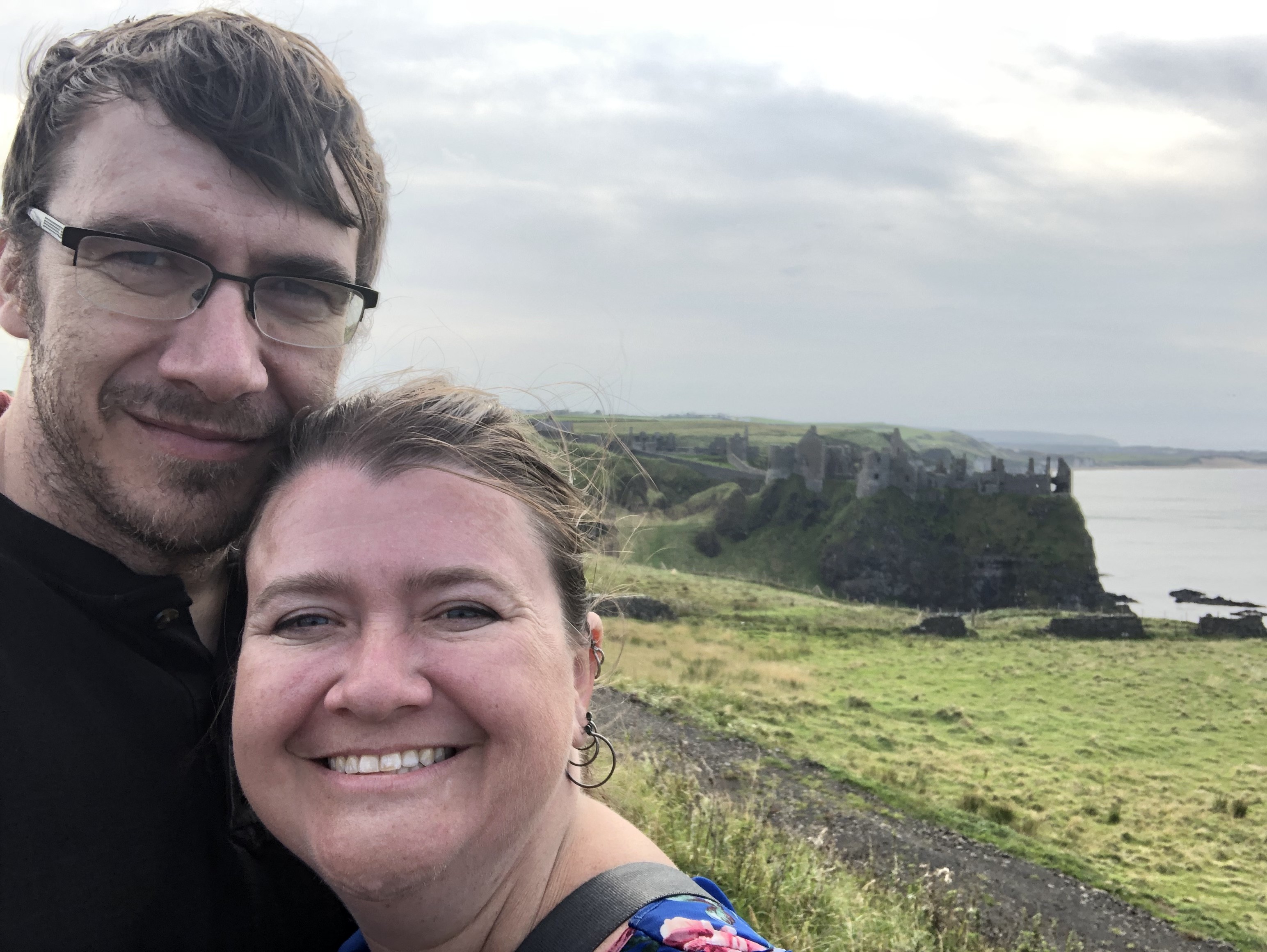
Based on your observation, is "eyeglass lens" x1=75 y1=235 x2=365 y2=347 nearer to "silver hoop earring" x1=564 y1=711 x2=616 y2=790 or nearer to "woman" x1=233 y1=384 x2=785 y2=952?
"woman" x1=233 y1=384 x2=785 y2=952

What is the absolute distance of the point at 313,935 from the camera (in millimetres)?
2379

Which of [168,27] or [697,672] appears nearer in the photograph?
[168,27]

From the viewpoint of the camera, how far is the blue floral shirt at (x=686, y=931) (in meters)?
1.62

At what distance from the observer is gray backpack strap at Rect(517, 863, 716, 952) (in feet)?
5.79

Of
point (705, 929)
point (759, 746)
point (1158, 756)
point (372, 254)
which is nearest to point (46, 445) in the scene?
point (372, 254)

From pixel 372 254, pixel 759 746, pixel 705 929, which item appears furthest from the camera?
pixel 759 746

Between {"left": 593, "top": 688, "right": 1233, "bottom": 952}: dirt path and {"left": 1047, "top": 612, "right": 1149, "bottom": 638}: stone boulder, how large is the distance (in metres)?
37.7

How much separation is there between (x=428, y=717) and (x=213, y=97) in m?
1.60

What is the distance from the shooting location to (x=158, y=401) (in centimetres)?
220

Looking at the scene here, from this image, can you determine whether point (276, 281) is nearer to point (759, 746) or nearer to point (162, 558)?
point (162, 558)

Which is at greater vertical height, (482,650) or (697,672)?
(482,650)

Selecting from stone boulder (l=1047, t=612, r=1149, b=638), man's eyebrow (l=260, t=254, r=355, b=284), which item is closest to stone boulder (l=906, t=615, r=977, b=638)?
stone boulder (l=1047, t=612, r=1149, b=638)

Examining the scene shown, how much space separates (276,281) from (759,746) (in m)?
18.1

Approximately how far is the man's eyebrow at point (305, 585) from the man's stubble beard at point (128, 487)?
1.69 ft
